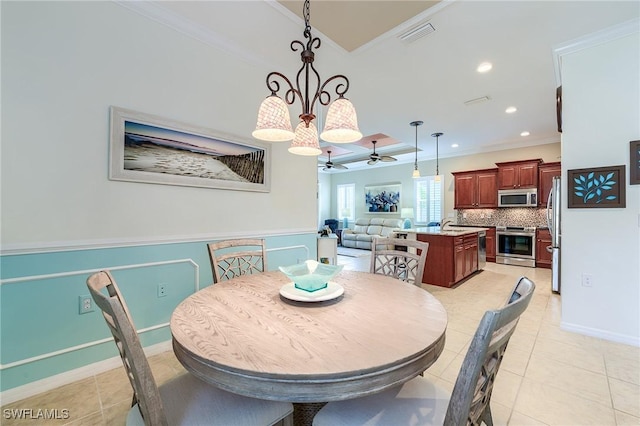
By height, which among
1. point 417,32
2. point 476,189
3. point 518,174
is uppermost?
point 417,32

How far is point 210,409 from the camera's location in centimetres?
101

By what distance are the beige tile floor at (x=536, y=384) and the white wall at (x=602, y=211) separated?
0.93 feet

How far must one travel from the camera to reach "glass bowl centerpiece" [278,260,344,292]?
1.42m

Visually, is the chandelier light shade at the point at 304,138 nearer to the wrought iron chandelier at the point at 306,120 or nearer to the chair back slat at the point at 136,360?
the wrought iron chandelier at the point at 306,120

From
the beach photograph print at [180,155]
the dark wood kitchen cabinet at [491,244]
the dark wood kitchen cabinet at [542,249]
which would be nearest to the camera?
the beach photograph print at [180,155]

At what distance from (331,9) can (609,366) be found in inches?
140

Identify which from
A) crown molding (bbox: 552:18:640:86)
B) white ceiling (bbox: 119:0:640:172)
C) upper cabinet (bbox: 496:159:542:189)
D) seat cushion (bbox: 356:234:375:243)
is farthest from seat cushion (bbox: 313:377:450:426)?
seat cushion (bbox: 356:234:375:243)

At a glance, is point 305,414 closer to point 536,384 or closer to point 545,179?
point 536,384

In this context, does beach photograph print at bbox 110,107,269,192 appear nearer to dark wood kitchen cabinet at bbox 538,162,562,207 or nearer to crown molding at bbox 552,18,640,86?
crown molding at bbox 552,18,640,86

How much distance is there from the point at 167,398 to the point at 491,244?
22.8 feet

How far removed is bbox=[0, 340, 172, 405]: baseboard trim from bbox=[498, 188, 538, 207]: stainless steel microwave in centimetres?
690

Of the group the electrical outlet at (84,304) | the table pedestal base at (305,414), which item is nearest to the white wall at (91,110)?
the electrical outlet at (84,304)

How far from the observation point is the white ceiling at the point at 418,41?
219 centimetres

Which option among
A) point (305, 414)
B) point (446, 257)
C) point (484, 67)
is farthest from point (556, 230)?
point (305, 414)
